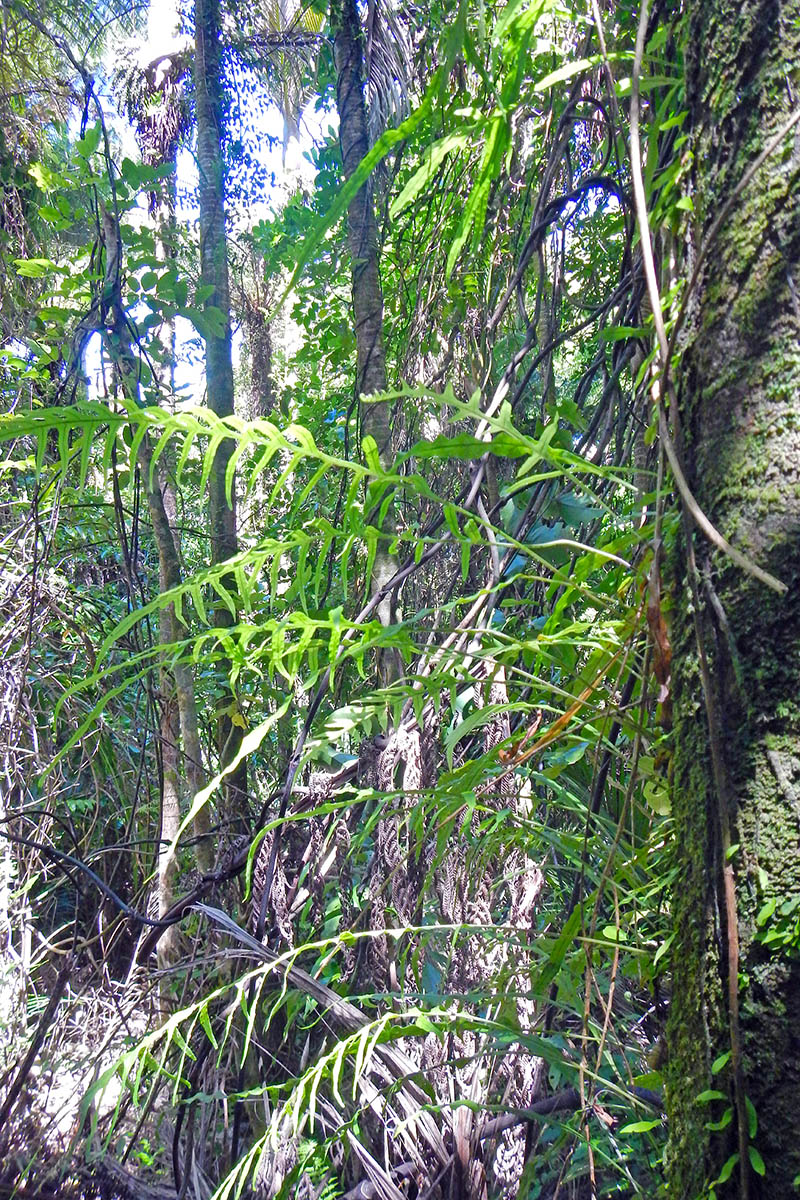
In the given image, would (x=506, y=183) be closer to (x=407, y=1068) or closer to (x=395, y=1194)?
(x=407, y=1068)

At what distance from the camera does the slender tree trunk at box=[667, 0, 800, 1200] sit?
1.63 ft

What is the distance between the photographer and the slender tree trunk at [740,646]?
498mm

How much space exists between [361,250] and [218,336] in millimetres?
581

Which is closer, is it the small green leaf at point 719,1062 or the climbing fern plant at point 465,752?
the small green leaf at point 719,1062

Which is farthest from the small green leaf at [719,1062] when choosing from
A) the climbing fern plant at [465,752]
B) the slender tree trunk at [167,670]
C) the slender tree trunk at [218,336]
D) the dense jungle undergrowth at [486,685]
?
the slender tree trunk at [167,670]

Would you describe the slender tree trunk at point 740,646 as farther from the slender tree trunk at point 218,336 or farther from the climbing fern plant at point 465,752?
the slender tree trunk at point 218,336

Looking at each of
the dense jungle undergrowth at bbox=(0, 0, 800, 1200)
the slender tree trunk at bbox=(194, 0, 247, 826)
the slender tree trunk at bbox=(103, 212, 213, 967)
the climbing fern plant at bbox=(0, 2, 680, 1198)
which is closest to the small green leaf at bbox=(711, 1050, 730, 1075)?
the dense jungle undergrowth at bbox=(0, 0, 800, 1200)

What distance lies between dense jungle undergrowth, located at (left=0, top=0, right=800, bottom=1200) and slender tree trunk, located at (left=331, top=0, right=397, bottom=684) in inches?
0.5

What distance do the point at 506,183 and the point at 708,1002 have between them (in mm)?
1440

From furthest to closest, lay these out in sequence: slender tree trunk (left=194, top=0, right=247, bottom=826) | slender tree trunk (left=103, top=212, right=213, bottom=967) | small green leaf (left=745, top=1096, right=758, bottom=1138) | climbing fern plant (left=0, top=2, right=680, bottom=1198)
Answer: slender tree trunk (left=194, top=0, right=247, bottom=826) → slender tree trunk (left=103, top=212, right=213, bottom=967) → climbing fern plant (left=0, top=2, right=680, bottom=1198) → small green leaf (left=745, top=1096, right=758, bottom=1138)

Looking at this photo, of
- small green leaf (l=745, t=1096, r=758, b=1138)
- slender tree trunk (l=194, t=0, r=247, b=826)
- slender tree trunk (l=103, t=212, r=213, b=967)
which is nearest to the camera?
small green leaf (l=745, t=1096, r=758, b=1138)

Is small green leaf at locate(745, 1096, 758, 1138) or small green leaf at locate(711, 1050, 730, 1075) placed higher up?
small green leaf at locate(711, 1050, 730, 1075)

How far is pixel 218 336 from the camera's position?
2.46 m

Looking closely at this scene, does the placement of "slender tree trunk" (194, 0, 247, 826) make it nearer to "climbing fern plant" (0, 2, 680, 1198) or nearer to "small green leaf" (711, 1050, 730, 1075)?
"climbing fern plant" (0, 2, 680, 1198)
